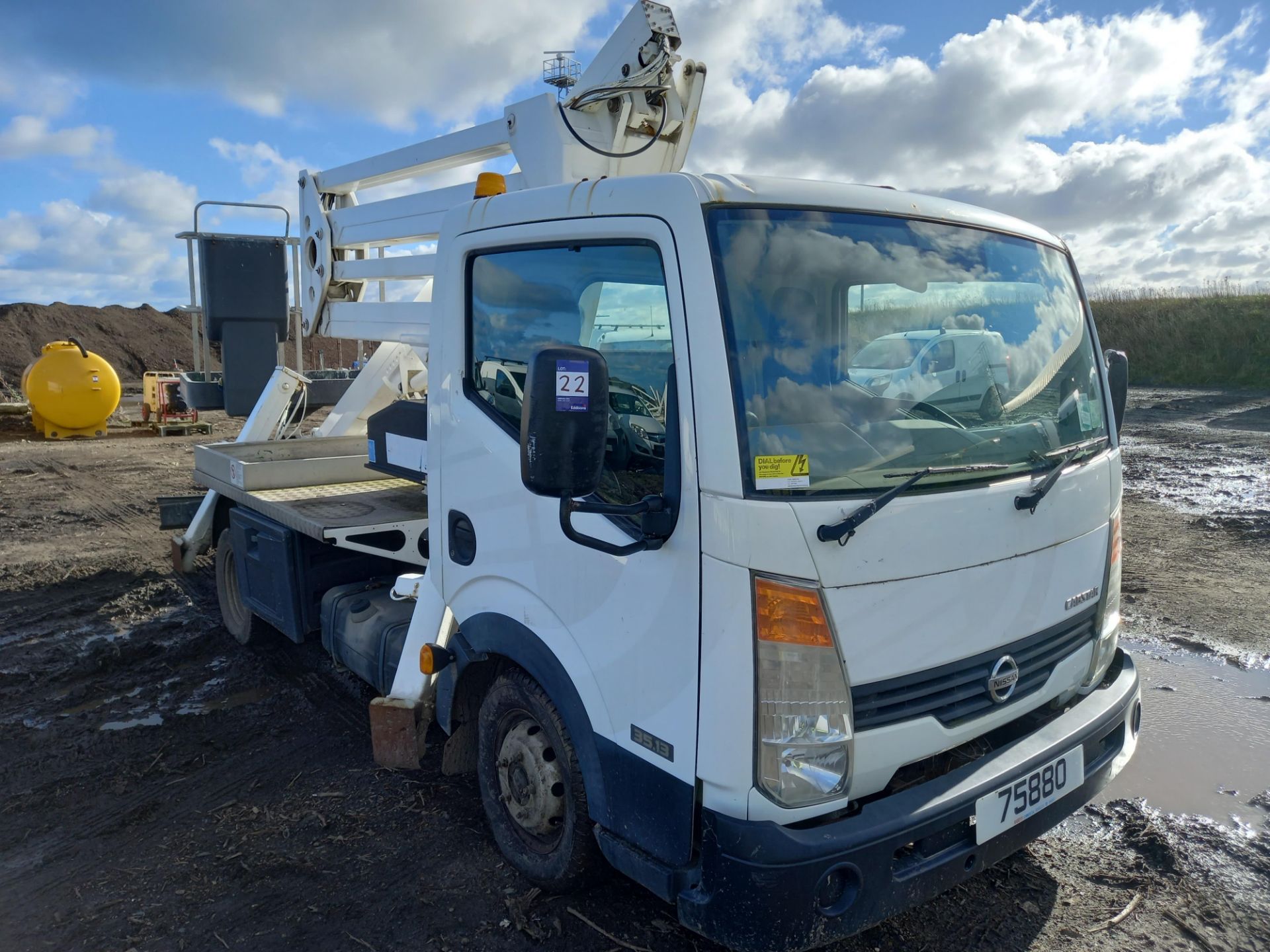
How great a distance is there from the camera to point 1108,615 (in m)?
2.95

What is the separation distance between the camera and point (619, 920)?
2.87 meters

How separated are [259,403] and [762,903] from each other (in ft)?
17.6

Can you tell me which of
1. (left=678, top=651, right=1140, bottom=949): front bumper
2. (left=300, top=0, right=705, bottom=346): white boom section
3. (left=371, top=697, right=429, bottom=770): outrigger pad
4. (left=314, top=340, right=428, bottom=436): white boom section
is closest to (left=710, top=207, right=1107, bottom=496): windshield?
(left=678, top=651, right=1140, bottom=949): front bumper

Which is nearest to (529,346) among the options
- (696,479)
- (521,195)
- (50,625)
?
(521,195)

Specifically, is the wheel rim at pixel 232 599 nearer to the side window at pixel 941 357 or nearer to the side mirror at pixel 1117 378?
the side window at pixel 941 357

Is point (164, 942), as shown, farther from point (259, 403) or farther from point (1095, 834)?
point (259, 403)

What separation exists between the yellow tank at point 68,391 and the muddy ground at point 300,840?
12286 millimetres

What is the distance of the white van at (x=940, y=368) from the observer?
2459mm

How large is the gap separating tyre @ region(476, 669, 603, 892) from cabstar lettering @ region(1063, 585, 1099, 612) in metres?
1.58

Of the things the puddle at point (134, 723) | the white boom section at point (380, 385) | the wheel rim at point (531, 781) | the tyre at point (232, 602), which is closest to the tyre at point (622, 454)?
the wheel rim at point (531, 781)

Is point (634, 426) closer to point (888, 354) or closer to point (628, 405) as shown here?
point (628, 405)

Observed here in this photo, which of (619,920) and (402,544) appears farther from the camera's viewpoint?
(402,544)

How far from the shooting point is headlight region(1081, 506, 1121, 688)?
9.46 feet

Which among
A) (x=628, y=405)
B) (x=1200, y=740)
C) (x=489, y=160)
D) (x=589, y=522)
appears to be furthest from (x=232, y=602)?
(x=1200, y=740)
